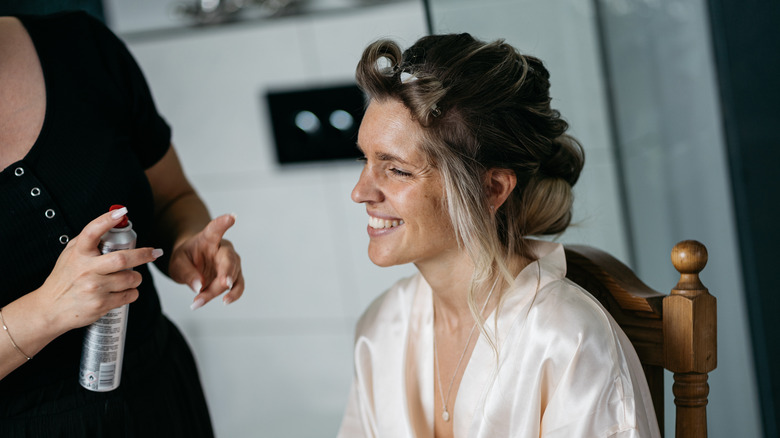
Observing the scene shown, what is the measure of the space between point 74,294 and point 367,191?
44 centimetres

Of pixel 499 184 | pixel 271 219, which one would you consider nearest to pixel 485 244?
pixel 499 184

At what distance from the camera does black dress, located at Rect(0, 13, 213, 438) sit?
96 cm

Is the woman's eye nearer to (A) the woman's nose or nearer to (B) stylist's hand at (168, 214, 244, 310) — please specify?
(A) the woman's nose

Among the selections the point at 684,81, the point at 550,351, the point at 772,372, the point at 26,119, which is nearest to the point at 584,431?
the point at 550,351

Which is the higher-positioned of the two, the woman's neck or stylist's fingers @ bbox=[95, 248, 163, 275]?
stylist's fingers @ bbox=[95, 248, 163, 275]

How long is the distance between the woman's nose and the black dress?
329 mm

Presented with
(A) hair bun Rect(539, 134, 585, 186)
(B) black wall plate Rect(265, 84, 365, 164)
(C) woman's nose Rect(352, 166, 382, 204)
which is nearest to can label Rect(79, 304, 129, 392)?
(C) woman's nose Rect(352, 166, 382, 204)

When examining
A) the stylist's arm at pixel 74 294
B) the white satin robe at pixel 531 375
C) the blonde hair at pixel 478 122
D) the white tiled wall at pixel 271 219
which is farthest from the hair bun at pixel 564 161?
the white tiled wall at pixel 271 219

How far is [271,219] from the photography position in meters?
2.51

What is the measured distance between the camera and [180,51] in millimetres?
2441

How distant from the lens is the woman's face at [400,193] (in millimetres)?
1093

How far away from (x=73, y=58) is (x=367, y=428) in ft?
2.51

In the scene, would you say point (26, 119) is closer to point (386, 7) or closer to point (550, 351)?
point (550, 351)

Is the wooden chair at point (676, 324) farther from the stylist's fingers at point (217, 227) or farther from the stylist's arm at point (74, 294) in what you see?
the stylist's arm at point (74, 294)
